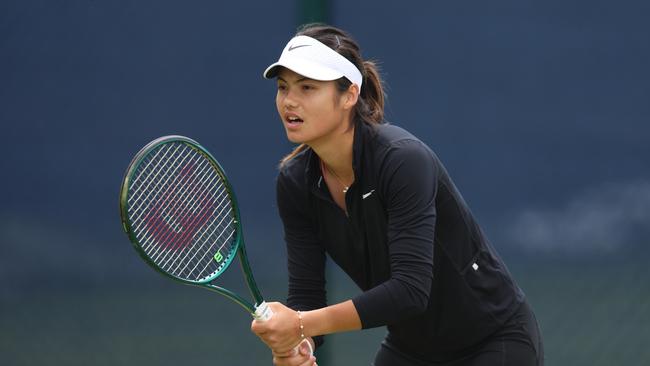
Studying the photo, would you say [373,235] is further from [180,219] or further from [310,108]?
[180,219]

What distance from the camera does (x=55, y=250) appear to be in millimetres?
4012

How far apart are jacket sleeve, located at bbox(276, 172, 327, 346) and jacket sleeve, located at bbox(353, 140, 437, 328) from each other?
30 centimetres

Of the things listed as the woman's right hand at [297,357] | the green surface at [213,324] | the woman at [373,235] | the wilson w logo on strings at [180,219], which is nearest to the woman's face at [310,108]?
the woman at [373,235]

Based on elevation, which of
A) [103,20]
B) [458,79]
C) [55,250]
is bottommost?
[55,250]

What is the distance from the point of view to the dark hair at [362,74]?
2.62m

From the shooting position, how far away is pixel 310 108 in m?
2.53

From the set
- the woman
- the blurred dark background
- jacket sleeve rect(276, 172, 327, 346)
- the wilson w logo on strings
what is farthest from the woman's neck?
the blurred dark background

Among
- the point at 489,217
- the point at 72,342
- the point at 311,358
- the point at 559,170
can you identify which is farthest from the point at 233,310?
the point at 311,358

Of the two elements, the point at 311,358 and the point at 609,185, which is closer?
the point at 311,358

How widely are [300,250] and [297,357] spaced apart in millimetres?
311

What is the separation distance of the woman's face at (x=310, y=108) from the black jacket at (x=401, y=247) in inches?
2.6

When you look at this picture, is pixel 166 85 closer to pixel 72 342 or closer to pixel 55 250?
pixel 55 250

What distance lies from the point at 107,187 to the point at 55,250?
274 millimetres

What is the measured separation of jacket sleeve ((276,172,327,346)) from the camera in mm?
2725
